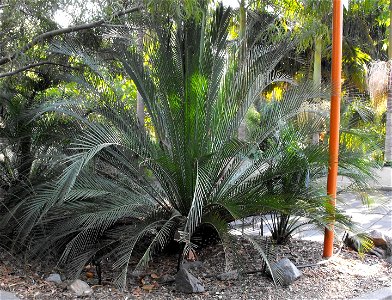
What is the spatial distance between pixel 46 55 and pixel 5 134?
1178mm

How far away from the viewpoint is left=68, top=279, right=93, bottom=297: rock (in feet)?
15.3

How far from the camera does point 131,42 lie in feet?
19.3

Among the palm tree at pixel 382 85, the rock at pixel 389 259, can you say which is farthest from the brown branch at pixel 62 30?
the palm tree at pixel 382 85

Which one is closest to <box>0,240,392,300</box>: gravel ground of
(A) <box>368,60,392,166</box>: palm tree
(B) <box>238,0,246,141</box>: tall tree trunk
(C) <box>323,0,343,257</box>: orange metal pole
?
(C) <box>323,0,343,257</box>: orange metal pole

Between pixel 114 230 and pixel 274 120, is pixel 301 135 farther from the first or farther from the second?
pixel 114 230

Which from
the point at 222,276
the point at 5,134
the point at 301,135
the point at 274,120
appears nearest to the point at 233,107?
the point at 274,120

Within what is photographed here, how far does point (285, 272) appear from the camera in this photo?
16.6ft

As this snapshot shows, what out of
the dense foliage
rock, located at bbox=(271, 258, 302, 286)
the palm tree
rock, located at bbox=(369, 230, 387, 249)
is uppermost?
the palm tree

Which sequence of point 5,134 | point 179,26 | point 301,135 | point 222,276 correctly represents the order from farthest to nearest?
point 5,134
point 301,135
point 179,26
point 222,276

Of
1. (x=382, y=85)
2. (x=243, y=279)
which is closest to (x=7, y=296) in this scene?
(x=243, y=279)

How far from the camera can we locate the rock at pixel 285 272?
4.95m

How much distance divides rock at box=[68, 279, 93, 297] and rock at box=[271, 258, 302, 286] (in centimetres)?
180

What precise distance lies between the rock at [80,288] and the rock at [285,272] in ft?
5.89

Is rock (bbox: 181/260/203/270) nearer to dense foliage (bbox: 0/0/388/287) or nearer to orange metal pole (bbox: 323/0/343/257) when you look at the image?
dense foliage (bbox: 0/0/388/287)
